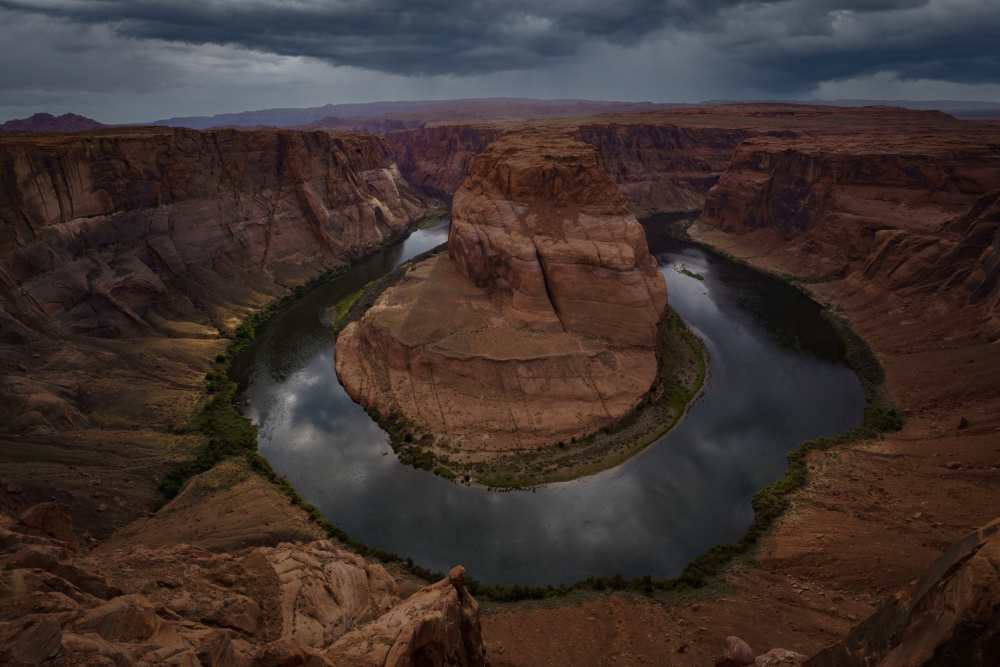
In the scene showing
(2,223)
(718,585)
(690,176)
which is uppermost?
(690,176)

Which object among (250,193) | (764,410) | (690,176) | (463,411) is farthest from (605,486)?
(690,176)

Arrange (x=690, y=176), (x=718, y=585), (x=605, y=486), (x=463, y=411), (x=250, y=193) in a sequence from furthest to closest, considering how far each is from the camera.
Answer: (x=690, y=176) < (x=250, y=193) < (x=463, y=411) < (x=605, y=486) < (x=718, y=585)

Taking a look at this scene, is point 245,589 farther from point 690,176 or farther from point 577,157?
point 690,176

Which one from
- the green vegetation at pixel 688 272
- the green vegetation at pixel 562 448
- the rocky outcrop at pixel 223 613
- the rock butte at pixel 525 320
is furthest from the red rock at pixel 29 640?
the green vegetation at pixel 688 272

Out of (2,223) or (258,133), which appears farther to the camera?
(258,133)

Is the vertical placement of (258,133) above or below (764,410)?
above

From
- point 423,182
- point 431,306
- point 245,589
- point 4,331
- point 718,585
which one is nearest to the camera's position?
point 245,589

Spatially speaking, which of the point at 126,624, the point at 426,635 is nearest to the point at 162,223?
the point at 126,624
